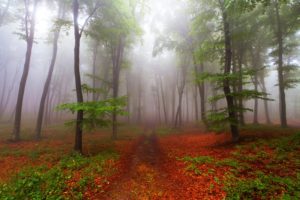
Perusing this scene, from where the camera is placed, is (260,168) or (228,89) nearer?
(260,168)

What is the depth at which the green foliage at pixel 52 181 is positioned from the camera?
5840 mm

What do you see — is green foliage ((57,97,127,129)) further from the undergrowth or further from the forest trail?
the undergrowth

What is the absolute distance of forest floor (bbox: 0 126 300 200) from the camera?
18.6 ft

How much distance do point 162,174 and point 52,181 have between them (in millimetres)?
4618

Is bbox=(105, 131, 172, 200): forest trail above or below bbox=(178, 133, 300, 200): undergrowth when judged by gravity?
below

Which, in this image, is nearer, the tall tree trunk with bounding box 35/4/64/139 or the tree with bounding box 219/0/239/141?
the tree with bounding box 219/0/239/141

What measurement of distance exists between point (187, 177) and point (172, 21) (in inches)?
751

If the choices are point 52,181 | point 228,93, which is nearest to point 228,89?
point 228,93

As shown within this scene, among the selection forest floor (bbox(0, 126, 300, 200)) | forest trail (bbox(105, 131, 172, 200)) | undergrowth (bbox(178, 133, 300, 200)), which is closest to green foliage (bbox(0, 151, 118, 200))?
forest floor (bbox(0, 126, 300, 200))

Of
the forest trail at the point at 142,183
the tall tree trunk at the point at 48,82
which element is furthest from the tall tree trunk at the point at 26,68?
the forest trail at the point at 142,183

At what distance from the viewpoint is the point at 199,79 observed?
9.88m

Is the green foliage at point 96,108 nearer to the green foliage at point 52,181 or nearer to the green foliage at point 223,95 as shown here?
the green foliage at point 52,181

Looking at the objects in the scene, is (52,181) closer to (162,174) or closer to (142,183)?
(142,183)

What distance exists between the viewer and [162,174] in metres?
7.45
